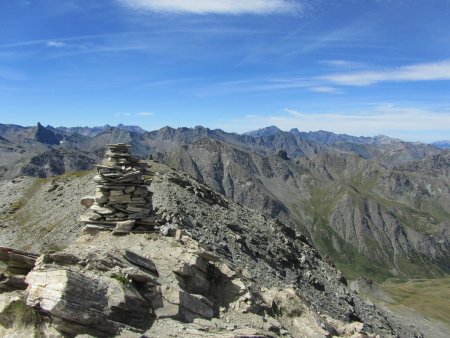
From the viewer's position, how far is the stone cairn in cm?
3347

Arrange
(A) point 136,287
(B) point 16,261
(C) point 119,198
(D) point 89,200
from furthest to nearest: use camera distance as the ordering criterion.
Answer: (D) point 89,200, (C) point 119,198, (A) point 136,287, (B) point 16,261

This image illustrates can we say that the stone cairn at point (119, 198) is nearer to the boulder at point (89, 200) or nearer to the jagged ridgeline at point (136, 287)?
the jagged ridgeline at point (136, 287)

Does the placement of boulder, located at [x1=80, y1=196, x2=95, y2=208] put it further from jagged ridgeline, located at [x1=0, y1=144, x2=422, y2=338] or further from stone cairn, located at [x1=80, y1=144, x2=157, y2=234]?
stone cairn, located at [x1=80, y1=144, x2=157, y2=234]

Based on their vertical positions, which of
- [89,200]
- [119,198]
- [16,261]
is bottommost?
[16,261]

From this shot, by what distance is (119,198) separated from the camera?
3353 cm

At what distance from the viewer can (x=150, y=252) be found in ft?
95.2

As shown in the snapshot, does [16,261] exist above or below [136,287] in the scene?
above

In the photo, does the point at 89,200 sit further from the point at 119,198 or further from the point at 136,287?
the point at 136,287

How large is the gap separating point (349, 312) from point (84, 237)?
3231 centimetres

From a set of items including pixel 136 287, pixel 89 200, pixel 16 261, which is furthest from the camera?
pixel 89 200

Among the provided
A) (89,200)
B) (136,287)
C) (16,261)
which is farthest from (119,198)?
(136,287)

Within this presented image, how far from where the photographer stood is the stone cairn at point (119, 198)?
110ft

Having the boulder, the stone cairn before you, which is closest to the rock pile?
the stone cairn

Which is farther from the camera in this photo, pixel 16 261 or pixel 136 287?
pixel 136 287
